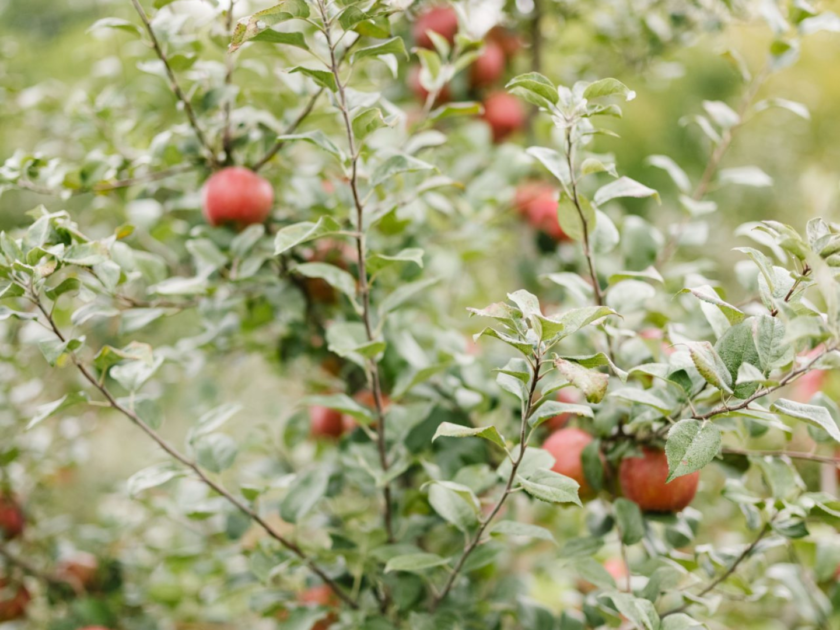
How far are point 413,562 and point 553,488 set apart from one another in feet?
0.45

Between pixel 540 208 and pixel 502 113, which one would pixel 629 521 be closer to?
pixel 540 208

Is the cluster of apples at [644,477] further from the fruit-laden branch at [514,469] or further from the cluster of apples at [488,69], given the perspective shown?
the cluster of apples at [488,69]

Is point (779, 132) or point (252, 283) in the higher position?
point (252, 283)

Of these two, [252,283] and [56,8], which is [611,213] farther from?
[56,8]

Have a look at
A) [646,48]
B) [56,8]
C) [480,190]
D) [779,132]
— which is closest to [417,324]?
[480,190]

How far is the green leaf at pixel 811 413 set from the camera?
365 millimetres

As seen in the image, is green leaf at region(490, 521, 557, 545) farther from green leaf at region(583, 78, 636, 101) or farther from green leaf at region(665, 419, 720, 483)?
green leaf at region(583, 78, 636, 101)

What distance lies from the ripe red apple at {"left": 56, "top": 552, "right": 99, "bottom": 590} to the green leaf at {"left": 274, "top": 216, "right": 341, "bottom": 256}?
65 centimetres

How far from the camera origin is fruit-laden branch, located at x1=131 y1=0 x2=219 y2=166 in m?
0.52

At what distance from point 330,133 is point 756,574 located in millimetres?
624


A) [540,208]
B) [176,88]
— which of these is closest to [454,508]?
[176,88]

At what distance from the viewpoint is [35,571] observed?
0.83 m

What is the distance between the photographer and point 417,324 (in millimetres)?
738

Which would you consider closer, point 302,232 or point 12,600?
point 302,232
